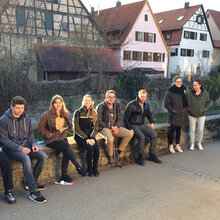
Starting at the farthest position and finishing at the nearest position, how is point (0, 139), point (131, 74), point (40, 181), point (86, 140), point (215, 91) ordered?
point (215, 91)
point (131, 74)
point (86, 140)
point (40, 181)
point (0, 139)

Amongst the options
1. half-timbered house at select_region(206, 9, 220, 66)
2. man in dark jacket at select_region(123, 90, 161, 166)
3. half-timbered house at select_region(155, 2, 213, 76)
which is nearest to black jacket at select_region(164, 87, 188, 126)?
man in dark jacket at select_region(123, 90, 161, 166)

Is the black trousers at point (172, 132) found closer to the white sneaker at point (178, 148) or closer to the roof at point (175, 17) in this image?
the white sneaker at point (178, 148)

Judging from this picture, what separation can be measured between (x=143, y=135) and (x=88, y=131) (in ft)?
4.12

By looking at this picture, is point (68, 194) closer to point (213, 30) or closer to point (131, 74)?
point (131, 74)

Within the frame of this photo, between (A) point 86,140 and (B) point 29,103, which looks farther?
(B) point 29,103

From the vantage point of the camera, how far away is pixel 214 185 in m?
4.30

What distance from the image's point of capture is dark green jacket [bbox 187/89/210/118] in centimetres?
621

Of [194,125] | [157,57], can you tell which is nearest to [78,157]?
[194,125]

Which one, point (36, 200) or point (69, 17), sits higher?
point (69, 17)

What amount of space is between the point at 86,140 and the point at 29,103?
27.9 feet

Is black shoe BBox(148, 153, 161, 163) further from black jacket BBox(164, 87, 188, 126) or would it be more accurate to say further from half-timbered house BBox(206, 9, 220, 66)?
half-timbered house BBox(206, 9, 220, 66)

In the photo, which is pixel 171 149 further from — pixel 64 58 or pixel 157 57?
pixel 157 57

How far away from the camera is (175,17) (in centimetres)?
3709

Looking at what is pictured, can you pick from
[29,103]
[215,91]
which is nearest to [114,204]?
[29,103]
